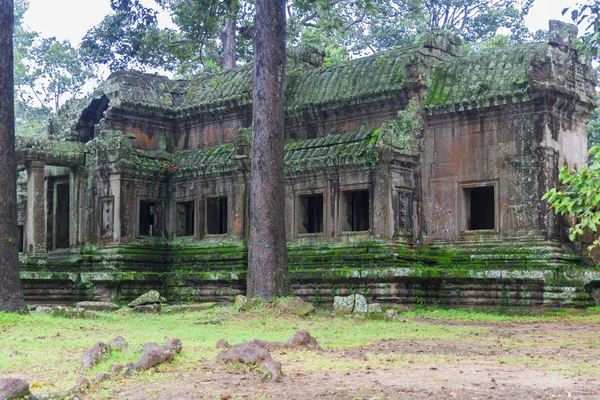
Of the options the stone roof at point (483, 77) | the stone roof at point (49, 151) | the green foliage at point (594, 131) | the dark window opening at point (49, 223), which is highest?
the green foliage at point (594, 131)

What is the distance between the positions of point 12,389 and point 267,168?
1020 centimetres

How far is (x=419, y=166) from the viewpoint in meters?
19.5

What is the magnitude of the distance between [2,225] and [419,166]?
8.69 metres

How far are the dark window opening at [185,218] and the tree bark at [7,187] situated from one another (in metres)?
7.93

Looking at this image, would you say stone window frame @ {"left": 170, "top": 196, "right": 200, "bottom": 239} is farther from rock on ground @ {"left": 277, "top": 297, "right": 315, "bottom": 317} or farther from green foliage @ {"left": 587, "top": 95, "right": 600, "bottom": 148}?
green foliage @ {"left": 587, "top": 95, "right": 600, "bottom": 148}

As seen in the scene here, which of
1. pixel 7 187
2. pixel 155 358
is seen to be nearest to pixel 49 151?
pixel 7 187

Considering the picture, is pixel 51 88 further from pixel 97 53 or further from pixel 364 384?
pixel 364 384

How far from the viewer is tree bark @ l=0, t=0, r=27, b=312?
15.1 meters

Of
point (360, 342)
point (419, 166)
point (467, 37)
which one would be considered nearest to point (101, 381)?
point (360, 342)

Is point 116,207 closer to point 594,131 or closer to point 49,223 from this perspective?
point 49,223

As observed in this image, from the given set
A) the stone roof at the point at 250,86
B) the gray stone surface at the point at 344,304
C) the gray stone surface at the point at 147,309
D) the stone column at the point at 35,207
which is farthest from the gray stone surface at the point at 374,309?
the stone column at the point at 35,207

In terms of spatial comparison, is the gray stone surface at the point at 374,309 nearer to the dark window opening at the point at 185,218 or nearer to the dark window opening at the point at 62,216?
the dark window opening at the point at 185,218

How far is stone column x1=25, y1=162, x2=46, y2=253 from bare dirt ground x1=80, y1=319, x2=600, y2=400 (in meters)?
12.6

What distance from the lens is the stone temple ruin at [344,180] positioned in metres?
18.0
